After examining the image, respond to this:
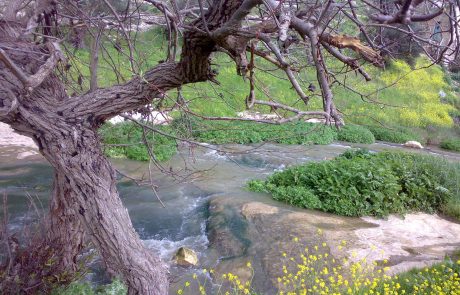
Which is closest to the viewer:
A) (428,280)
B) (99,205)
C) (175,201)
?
(99,205)

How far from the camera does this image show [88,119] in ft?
10.3

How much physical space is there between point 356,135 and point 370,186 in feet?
27.3

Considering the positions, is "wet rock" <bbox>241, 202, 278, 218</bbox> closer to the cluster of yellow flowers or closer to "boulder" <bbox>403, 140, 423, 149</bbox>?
the cluster of yellow flowers

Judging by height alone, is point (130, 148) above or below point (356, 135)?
above

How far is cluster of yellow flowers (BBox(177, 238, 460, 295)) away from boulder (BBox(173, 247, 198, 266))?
0.53 m

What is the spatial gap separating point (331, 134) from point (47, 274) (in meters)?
12.9

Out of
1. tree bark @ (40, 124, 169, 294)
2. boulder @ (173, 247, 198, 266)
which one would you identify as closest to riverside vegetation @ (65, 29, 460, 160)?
boulder @ (173, 247, 198, 266)

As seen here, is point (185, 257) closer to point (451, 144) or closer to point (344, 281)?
point (344, 281)

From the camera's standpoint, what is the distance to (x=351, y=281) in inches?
205

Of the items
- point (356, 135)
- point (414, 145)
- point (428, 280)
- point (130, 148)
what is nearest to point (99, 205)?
point (428, 280)

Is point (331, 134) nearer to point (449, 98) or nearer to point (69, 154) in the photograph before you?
point (449, 98)

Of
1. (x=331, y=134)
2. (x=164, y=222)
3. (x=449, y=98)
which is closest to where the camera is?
(x=164, y=222)

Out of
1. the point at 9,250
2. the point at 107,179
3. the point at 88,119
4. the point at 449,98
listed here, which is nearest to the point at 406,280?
the point at 107,179

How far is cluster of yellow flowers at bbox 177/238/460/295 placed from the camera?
15.3 feet
